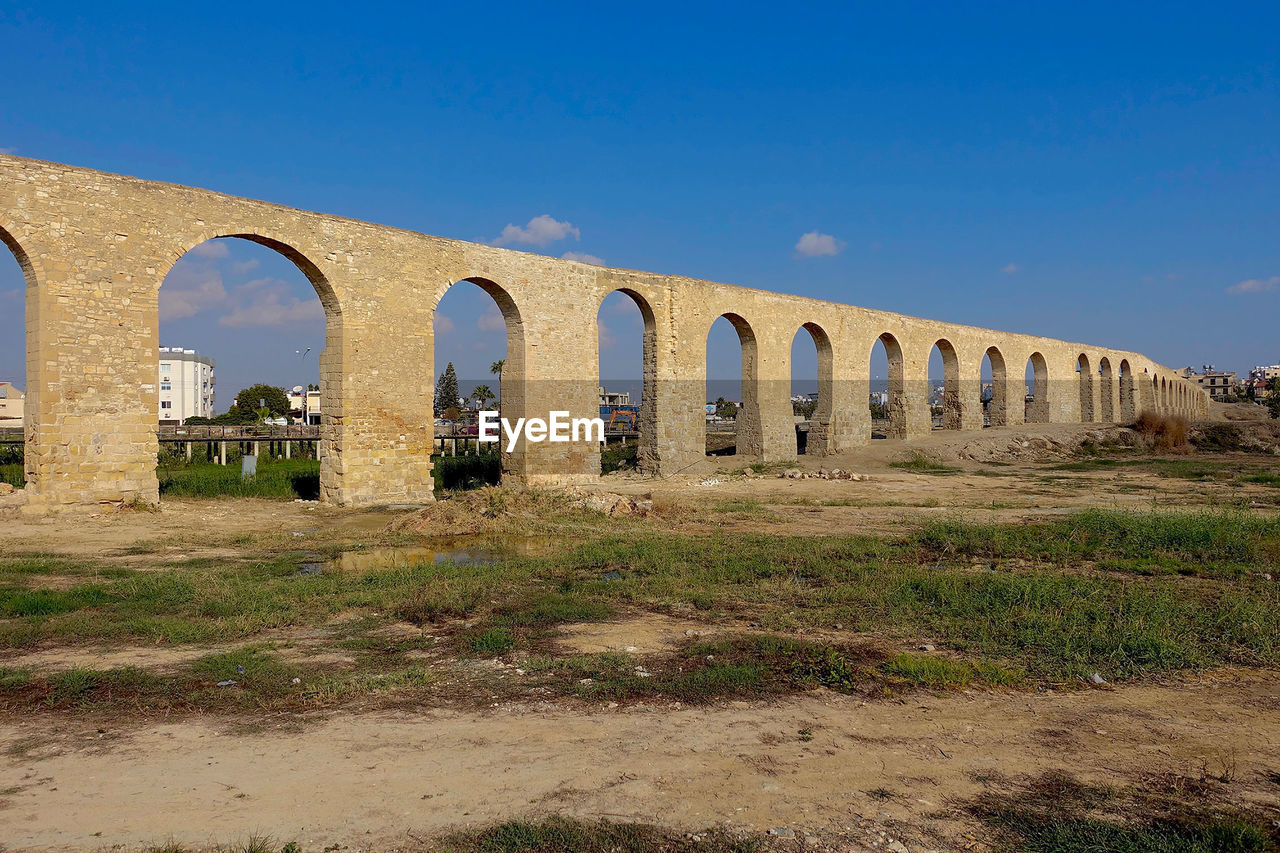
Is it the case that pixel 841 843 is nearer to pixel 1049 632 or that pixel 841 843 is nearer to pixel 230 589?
pixel 1049 632

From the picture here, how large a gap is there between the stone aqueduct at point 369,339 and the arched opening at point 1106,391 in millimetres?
22086

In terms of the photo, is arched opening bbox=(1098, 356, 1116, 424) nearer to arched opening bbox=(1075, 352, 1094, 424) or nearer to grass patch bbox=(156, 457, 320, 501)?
arched opening bbox=(1075, 352, 1094, 424)

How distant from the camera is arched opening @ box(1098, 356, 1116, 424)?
38.7 metres

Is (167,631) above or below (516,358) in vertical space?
below

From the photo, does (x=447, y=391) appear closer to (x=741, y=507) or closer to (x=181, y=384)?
(x=181, y=384)

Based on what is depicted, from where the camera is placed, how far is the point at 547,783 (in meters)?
3.00

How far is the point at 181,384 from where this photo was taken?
80.1 metres

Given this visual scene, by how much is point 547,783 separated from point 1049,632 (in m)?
3.28

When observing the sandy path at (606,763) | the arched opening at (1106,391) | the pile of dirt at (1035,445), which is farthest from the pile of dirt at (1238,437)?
the sandy path at (606,763)

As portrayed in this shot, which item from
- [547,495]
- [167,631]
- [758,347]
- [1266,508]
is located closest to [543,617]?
[167,631]

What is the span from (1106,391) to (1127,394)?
4.07 metres

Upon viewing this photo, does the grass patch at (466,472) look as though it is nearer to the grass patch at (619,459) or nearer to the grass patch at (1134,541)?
the grass patch at (619,459)
